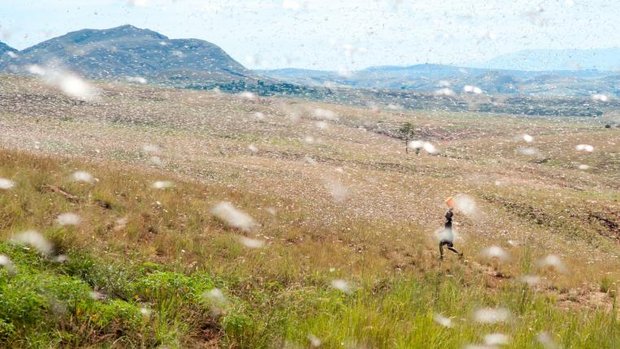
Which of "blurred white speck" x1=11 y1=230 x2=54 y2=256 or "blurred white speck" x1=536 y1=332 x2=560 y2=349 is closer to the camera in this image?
"blurred white speck" x1=536 y1=332 x2=560 y2=349

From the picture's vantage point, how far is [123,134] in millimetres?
53844

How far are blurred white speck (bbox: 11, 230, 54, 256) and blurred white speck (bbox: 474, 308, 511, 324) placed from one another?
5.06 meters

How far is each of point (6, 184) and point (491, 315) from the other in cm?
1019

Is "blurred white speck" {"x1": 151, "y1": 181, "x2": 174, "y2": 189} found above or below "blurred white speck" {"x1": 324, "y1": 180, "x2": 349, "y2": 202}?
above

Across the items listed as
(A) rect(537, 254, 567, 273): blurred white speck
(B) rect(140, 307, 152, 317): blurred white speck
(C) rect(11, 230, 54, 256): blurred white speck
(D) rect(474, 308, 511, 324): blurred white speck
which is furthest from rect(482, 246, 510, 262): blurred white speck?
(B) rect(140, 307, 152, 317): blurred white speck

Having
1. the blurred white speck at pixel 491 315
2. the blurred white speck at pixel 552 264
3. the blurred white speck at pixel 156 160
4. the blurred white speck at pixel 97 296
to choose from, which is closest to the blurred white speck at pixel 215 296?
the blurred white speck at pixel 97 296

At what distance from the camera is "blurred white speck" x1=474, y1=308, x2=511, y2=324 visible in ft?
19.3

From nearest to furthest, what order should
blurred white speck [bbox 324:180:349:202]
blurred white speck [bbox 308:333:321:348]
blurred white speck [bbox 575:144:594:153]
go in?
1. blurred white speck [bbox 308:333:321:348]
2. blurred white speck [bbox 324:180:349:202]
3. blurred white speck [bbox 575:144:594:153]

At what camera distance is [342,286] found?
23.6 ft

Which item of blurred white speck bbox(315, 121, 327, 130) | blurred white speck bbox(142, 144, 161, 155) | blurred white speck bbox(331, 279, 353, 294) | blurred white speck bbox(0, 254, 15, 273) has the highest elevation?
blurred white speck bbox(0, 254, 15, 273)

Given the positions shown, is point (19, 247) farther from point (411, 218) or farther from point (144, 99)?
point (144, 99)

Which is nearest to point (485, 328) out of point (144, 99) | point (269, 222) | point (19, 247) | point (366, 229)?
point (19, 247)

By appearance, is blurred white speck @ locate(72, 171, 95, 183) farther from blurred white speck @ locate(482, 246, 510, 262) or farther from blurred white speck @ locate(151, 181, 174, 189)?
blurred white speck @ locate(482, 246, 510, 262)

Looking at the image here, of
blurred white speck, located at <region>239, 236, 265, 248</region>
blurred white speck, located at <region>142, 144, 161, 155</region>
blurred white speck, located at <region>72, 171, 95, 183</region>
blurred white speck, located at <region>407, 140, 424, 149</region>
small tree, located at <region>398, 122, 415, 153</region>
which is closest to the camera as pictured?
blurred white speck, located at <region>239, 236, 265, 248</region>
